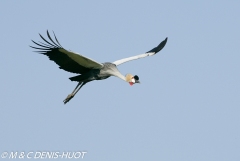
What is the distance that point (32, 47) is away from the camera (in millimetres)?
27891

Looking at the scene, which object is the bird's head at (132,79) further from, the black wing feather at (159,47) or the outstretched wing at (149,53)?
the black wing feather at (159,47)

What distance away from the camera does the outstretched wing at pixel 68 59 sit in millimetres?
27422

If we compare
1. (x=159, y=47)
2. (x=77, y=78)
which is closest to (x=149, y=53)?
(x=159, y=47)

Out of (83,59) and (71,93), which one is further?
(71,93)

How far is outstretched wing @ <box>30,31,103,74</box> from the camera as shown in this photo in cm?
2742

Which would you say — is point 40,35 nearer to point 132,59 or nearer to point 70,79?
point 70,79

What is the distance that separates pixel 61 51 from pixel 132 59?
391 centimetres

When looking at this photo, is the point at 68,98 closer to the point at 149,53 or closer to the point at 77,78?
the point at 77,78

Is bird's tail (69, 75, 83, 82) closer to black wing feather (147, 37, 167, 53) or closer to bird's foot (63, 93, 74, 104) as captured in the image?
bird's foot (63, 93, 74, 104)

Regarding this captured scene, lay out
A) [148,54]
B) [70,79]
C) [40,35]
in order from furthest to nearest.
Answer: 1. [148,54]
2. [70,79]
3. [40,35]

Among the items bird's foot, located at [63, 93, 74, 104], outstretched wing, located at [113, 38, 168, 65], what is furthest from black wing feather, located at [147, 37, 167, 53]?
bird's foot, located at [63, 93, 74, 104]

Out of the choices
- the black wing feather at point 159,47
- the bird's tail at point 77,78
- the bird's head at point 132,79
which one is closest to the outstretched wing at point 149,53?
the black wing feather at point 159,47

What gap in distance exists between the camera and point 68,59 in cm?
2798

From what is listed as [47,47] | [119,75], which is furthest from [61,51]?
[119,75]
